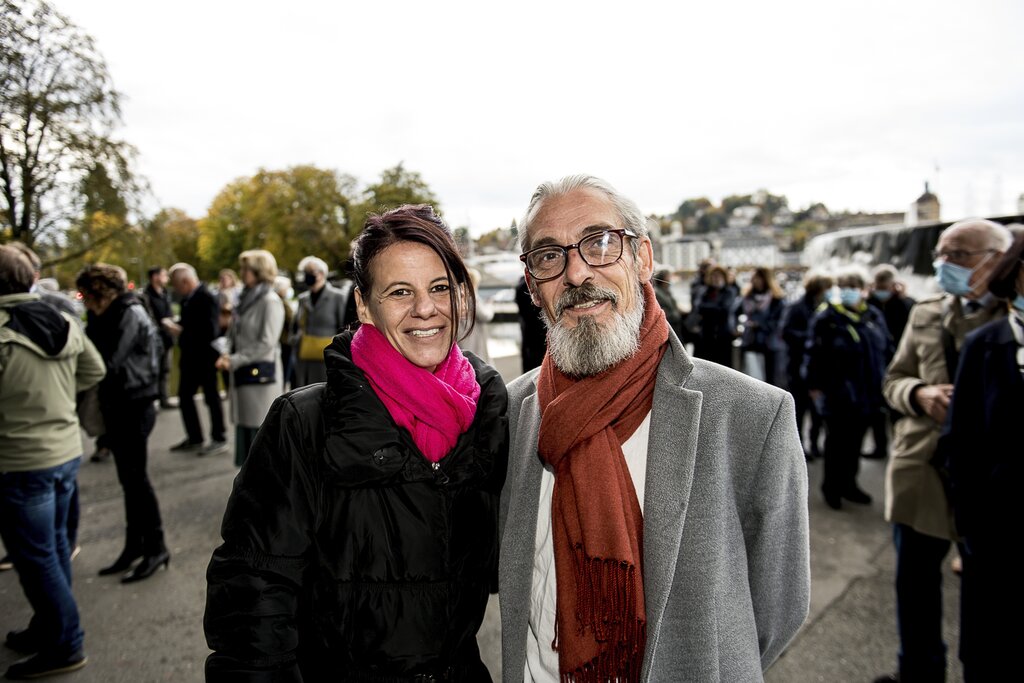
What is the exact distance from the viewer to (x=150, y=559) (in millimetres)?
4137

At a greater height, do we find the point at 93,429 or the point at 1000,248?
the point at 1000,248

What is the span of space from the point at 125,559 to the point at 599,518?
4.19 meters

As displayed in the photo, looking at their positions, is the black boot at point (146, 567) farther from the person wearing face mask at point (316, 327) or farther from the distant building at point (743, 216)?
the distant building at point (743, 216)

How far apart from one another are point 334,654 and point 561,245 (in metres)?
1.24

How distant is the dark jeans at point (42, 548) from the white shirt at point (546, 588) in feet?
9.28

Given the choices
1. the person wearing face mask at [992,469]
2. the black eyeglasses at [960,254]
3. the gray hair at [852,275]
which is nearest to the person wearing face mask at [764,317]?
the gray hair at [852,275]

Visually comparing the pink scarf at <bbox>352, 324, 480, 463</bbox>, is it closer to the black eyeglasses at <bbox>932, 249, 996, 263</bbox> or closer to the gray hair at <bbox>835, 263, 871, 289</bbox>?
the black eyeglasses at <bbox>932, 249, 996, 263</bbox>

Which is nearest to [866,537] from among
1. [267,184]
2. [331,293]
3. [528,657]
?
[528,657]

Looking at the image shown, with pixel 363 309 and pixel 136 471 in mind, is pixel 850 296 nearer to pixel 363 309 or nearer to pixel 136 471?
pixel 363 309

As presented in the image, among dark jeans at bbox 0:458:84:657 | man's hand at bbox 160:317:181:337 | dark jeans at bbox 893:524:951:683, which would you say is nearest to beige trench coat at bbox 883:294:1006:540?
dark jeans at bbox 893:524:951:683

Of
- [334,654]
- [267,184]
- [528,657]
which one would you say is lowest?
[528,657]

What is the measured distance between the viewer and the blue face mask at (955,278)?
279cm

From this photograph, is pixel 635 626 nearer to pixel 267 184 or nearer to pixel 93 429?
pixel 93 429

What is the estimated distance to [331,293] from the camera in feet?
18.5
